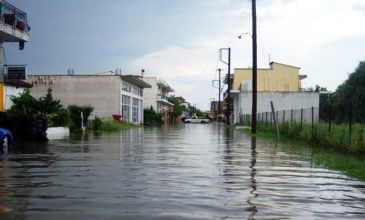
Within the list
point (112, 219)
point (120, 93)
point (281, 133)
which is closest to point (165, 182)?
point (112, 219)

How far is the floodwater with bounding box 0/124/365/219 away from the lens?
26.4ft

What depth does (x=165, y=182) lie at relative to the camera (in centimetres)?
1139

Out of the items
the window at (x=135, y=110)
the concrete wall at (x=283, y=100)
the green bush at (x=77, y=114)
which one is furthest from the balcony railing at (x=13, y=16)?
the window at (x=135, y=110)

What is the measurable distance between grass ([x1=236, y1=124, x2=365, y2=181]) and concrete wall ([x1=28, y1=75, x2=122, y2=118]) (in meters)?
40.1

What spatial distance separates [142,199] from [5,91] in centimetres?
2995

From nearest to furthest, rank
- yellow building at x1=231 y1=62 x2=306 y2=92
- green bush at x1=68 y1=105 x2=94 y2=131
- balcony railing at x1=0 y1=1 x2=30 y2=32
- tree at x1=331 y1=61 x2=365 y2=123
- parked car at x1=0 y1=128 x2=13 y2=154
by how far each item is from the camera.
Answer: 1. parked car at x1=0 y1=128 x2=13 y2=154
2. balcony railing at x1=0 y1=1 x2=30 y2=32
3. green bush at x1=68 y1=105 x2=94 y2=131
4. tree at x1=331 y1=61 x2=365 y2=123
5. yellow building at x1=231 y1=62 x2=306 y2=92

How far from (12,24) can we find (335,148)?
Result: 68.8 feet

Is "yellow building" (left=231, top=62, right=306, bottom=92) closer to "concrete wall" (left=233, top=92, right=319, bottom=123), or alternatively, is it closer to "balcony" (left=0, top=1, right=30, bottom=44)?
"concrete wall" (left=233, top=92, right=319, bottom=123)

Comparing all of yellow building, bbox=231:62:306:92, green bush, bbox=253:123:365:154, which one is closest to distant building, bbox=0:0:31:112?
green bush, bbox=253:123:365:154

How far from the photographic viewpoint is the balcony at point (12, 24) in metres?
31.9

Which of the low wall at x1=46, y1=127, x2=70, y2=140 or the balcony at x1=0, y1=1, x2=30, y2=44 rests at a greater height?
the balcony at x1=0, y1=1, x2=30, y2=44

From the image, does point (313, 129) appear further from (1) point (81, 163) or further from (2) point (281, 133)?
(1) point (81, 163)

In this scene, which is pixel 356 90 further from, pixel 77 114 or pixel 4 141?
pixel 4 141

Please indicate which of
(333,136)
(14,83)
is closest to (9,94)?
(14,83)
